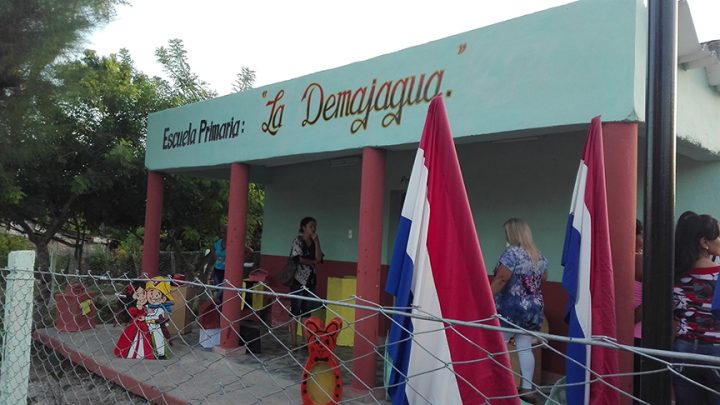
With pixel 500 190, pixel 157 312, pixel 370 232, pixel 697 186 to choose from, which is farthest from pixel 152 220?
pixel 697 186

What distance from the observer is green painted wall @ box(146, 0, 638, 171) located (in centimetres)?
357

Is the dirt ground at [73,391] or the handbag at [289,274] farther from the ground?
the handbag at [289,274]

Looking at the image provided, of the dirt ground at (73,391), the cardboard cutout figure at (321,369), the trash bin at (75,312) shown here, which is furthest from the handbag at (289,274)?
the trash bin at (75,312)

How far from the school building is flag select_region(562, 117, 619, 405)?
31 cm

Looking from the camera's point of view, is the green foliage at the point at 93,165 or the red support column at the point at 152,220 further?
the green foliage at the point at 93,165

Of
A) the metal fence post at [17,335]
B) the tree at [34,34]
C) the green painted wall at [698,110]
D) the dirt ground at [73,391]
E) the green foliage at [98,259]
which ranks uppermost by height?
the tree at [34,34]

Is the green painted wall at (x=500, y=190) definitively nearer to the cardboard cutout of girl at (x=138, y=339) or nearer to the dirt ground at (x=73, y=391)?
→ the cardboard cutout of girl at (x=138, y=339)

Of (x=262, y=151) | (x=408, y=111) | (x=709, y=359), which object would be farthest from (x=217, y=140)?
(x=709, y=359)

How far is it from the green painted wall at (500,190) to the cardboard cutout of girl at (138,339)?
2991 millimetres

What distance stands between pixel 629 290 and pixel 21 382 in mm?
3524

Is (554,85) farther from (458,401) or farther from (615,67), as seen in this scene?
(458,401)

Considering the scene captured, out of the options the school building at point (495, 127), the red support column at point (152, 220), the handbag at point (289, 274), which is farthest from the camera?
the red support column at point (152, 220)

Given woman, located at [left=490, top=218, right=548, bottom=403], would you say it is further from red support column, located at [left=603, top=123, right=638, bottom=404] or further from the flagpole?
the flagpole

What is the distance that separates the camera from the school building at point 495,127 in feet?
11.5
